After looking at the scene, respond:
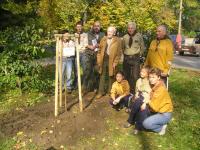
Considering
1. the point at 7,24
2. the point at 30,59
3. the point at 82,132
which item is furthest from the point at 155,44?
the point at 7,24

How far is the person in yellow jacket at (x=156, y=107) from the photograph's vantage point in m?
7.86

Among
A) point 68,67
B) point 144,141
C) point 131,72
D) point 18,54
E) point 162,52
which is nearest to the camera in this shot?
point 144,141

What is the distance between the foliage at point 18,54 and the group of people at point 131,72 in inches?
41.8

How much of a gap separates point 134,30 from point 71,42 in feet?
5.97

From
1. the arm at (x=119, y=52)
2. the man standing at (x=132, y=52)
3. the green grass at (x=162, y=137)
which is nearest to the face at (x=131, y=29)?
the man standing at (x=132, y=52)

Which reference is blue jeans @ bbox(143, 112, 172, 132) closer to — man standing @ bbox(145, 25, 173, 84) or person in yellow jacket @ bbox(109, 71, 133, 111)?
person in yellow jacket @ bbox(109, 71, 133, 111)

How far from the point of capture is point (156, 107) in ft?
25.9

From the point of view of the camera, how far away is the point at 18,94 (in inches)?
455

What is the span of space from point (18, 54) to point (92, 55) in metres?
2.05

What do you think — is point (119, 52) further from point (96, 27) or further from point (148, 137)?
point (148, 137)

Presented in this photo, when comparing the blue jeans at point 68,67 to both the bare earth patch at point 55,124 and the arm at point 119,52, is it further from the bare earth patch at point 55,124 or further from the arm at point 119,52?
the arm at point 119,52

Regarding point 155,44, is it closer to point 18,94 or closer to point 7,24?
point 18,94

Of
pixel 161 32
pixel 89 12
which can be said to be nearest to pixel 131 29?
pixel 161 32

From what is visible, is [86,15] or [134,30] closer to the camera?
[134,30]
